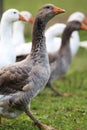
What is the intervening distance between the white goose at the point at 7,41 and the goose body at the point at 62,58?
1407 millimetres

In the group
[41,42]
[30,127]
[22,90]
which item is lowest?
[30,127]

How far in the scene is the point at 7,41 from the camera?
10469 mm

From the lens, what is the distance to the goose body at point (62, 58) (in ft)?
39.9

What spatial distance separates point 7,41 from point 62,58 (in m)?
2.35

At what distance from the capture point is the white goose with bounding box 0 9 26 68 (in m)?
9.96

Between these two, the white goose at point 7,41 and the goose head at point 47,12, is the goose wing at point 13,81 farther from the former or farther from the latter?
the white goose at point 7,41

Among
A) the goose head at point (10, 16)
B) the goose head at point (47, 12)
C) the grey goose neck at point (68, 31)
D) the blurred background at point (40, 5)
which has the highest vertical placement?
the goose head at point (47, 12)

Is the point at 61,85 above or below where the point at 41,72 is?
below

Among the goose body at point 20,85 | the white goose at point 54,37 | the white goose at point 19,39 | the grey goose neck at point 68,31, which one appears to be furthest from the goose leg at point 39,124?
the white goose at point 54,37

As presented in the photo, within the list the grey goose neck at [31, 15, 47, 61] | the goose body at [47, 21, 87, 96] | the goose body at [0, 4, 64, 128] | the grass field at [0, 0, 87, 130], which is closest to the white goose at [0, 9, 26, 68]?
the grass field at [0, 0, 87, 130]

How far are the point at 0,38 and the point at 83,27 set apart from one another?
Result: 3.05 meters

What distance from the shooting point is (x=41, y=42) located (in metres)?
8.09

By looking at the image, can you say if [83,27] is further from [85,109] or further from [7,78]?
[7,78]

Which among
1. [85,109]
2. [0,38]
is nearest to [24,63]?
[85,109]
